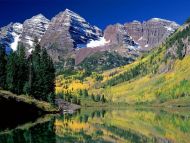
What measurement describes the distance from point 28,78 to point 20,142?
96.8 m

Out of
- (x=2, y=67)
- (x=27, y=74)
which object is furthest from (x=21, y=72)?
(x=2, y=67)

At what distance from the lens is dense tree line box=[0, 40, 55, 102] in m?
154

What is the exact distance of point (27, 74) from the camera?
A: 531ft

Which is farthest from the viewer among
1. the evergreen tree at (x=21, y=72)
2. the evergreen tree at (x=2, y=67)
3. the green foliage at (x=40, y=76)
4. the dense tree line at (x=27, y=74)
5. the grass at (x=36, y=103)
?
the green foliage at (x=40, y=76)

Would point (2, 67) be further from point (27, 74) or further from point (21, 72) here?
point (27, 74)

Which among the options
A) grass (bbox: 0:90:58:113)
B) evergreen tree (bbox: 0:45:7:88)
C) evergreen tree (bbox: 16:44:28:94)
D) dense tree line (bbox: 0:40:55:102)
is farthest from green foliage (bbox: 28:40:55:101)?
grass (bbox: 0:90:58:113)

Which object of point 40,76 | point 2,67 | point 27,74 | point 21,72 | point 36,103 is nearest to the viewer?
point 36,103

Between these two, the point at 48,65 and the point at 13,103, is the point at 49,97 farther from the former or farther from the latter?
the point at 13,103

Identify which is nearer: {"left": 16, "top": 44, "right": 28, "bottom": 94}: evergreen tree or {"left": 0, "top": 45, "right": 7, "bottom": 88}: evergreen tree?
{"left": 16, "top": 44, "right": 28, "bottom": 94}: evergreen tree

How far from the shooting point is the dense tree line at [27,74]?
15350 cm

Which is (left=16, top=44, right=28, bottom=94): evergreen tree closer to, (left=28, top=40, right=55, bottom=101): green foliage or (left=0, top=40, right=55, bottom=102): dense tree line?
(left=0, top=40, right=55, bottom=102): dense tree line

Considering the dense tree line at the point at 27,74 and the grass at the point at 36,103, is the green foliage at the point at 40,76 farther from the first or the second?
the grass at the point at 36,103

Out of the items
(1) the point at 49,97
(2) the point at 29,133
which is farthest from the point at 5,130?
(1) the point at 49,97

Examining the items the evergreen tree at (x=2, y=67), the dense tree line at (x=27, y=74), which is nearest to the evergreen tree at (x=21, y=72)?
the dense tree line at (x=27, y=74)
